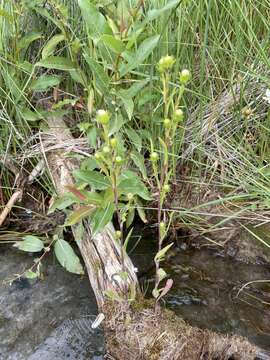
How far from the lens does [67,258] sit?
1.85m

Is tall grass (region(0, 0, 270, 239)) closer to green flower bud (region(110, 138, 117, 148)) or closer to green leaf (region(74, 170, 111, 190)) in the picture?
green leaf (region(74, 170, 111, 190))

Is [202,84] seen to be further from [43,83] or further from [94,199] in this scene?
[94,199]

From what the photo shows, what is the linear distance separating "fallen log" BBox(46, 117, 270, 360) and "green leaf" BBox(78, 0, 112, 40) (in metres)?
0.58

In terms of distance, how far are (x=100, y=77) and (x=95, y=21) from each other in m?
0.19

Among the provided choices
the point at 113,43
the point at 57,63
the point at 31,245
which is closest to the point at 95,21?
the point at 113,43

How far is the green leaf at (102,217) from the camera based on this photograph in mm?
1504

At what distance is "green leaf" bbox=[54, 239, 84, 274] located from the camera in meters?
1.83

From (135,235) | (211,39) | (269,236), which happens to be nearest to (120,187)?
(135,235)

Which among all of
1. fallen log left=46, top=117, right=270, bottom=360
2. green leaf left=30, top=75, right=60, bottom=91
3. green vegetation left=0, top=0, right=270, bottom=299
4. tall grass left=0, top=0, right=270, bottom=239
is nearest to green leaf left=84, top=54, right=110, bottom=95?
green vegetation left=0, top=0, right=270, bottom=299

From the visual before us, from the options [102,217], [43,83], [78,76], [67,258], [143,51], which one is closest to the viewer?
[102,217]

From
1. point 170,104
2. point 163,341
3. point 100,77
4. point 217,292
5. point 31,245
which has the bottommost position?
point 217,292

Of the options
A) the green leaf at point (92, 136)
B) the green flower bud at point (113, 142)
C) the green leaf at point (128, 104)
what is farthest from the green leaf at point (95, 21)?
the green flower bud at point (113, 142)

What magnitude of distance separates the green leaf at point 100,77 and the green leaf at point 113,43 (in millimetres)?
102

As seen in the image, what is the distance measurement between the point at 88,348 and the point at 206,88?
1200mm
